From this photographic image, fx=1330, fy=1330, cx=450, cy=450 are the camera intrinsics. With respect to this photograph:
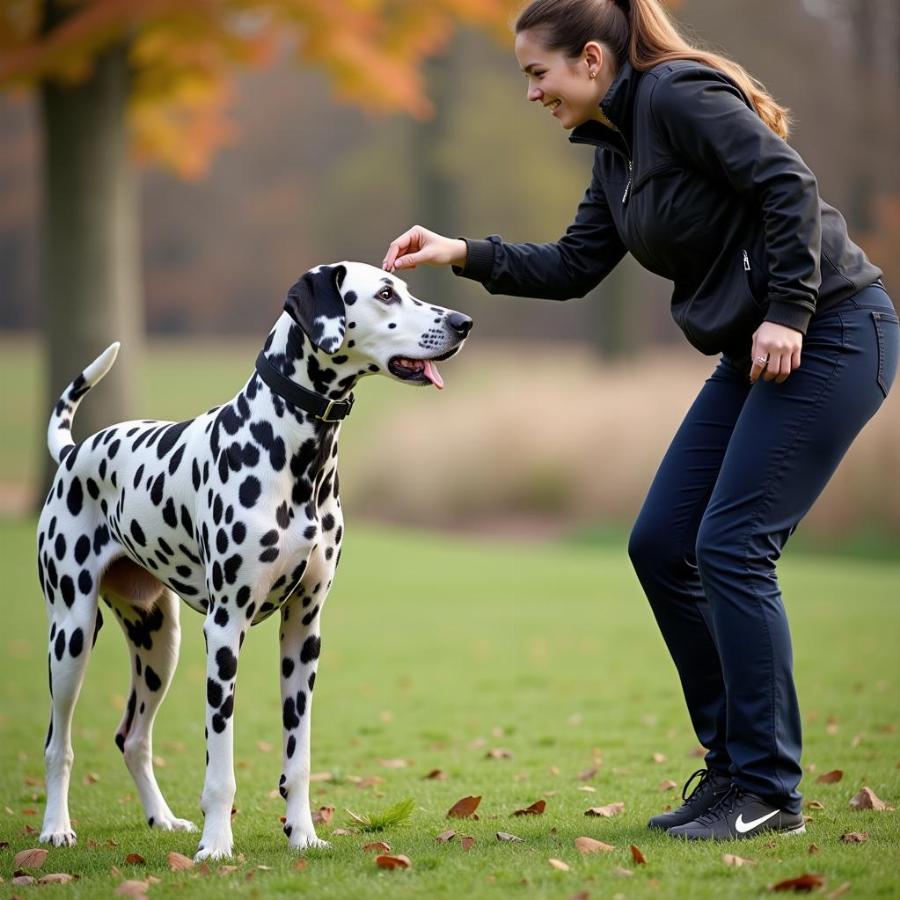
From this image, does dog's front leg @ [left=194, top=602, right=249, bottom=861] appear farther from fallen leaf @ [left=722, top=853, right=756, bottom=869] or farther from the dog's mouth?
fallen leaf @ [left=722, top=853, right=756, bottom=869]

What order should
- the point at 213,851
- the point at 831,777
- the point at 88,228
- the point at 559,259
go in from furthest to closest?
the point at 88,228 → the point at 831,777 → the point at 559,259 → the point at 213,851

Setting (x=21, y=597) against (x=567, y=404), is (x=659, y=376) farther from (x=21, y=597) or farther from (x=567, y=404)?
(x=21, y=597)

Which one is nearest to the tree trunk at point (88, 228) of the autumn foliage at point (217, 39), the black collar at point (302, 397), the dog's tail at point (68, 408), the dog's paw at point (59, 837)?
Result: the autumn foliage at point (217, 39)

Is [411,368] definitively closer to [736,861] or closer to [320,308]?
[320,308]

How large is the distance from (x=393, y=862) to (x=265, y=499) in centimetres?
114

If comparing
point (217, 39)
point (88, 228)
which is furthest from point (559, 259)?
point (88, 228)

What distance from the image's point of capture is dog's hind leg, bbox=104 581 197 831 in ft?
15.9

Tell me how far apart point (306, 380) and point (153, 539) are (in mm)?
781

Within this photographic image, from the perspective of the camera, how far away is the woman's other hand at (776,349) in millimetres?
3764

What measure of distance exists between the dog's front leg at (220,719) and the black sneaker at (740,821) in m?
1.40

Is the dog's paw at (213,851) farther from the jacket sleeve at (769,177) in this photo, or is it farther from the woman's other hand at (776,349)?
the jacket sleeve at (769,177)

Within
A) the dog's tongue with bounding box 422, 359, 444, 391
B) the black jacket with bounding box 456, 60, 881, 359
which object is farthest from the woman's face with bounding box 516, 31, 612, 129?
the dog's tongue with bounding box 422, 359, 444, 391

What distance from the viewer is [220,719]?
4.14 m

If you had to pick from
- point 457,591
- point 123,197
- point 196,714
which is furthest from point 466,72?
point 196,714
